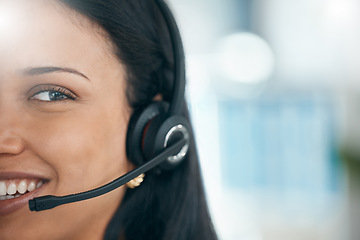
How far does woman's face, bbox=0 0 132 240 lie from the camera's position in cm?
53

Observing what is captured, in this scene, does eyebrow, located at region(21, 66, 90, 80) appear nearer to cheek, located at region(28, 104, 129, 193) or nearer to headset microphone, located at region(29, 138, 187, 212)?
cheek, located at region(28, 104, 129, 193)

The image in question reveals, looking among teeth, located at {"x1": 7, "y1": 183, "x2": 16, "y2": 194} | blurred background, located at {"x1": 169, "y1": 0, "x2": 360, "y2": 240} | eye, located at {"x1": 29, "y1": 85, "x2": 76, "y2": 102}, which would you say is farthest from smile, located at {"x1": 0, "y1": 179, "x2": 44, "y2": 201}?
blurred background, located at {"x1": 169, "y1": 0, "x2": 360, "y2": 240}

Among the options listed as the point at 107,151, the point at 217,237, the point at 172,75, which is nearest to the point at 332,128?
the point at 217,237

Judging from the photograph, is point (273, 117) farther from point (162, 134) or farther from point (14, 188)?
point (14, 188)

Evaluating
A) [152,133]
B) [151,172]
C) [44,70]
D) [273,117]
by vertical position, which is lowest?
[273,117]

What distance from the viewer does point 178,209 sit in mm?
852

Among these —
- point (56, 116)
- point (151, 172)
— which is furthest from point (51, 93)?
point (151, 172)

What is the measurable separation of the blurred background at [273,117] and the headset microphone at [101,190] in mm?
1240

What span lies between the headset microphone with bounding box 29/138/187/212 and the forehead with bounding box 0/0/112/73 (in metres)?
0.20

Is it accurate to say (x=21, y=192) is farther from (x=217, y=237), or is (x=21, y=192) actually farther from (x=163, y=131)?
(x=217, y=237)

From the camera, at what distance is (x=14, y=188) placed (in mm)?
551

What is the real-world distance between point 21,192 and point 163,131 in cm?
26

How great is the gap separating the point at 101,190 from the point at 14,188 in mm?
130

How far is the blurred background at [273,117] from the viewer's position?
1.93 meters
